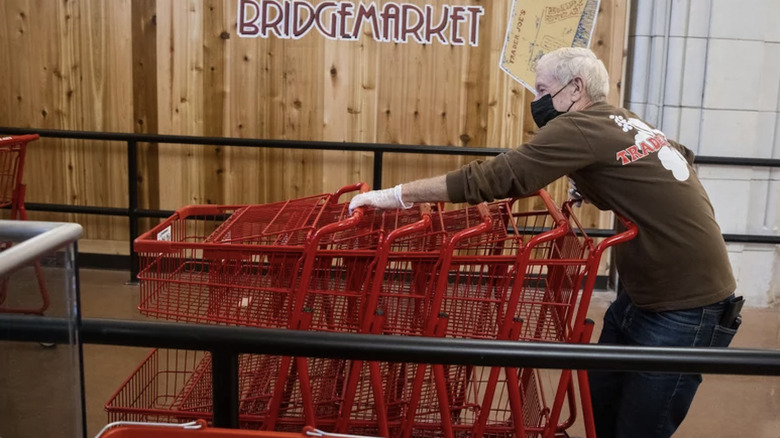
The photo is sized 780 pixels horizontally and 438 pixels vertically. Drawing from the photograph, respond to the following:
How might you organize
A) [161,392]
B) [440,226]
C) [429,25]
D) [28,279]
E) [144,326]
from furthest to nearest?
[429,25]
[161,392]
[440,226]
[144,326]
[28,279]

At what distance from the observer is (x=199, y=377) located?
10.0ft

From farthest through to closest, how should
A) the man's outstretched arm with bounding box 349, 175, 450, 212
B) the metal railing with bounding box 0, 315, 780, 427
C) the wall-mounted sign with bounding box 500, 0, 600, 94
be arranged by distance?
1. the wall-mounted sign with bounding box 500, 0, 600, 94
2. the man's outstretched arm with bounding box 349, 175, 450, 212
3. the metal railing with bounding box 0, 315, 780, 427

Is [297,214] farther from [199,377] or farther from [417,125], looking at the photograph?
[417,125]

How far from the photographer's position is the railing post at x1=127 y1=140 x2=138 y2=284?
18.0 feet

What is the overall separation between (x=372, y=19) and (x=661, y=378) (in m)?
3.57

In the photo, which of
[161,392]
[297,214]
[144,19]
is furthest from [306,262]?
[144,19]

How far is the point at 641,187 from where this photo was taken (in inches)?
103

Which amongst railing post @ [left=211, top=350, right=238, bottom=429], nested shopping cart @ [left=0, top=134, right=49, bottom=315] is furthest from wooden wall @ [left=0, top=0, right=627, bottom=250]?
railing post @ [left=211, top=350, right=238, bottom=429]

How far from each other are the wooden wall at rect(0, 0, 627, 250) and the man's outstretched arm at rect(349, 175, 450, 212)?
2.89 meters

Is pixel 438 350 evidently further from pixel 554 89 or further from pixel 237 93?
pixel 237 93

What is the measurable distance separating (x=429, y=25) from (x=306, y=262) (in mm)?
3348

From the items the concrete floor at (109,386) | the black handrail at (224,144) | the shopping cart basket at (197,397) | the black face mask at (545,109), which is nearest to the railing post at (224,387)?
the concrete floor at (109,386)

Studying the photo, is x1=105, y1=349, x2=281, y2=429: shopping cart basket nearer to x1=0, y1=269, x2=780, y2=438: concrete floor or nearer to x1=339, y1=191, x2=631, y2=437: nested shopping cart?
x1=339, y1=191, x2=631, y2=437: nested shopping cart

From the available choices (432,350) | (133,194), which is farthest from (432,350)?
(133,194)
